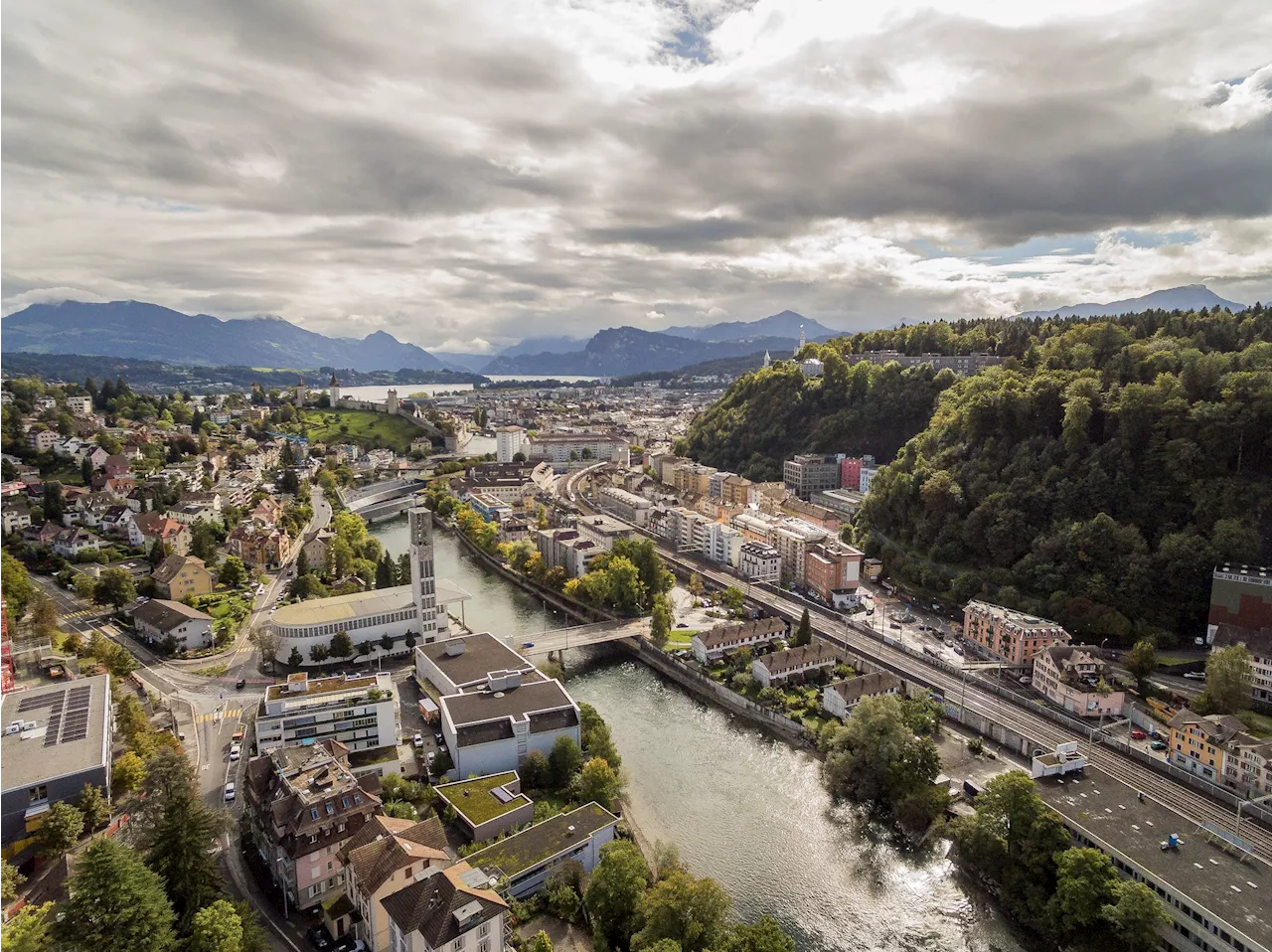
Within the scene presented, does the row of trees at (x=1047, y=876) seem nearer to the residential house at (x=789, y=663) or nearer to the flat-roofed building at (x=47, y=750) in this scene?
the residential house at (x=789, y=663)

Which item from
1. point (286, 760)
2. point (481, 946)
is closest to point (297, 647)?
point (286, 760)

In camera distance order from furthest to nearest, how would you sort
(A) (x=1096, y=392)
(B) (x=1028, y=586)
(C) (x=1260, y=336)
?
(C) (x=1260, y=336) → (A) (x=1096, y=392) → (B) (x=1028, y=586)

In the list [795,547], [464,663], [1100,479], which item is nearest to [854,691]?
[464,663]

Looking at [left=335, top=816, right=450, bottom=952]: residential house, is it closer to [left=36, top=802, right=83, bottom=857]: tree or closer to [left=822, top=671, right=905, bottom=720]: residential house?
[left=36, top=802, right=83, bottom=857]: tree

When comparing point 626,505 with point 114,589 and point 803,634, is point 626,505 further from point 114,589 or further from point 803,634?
point 114,589

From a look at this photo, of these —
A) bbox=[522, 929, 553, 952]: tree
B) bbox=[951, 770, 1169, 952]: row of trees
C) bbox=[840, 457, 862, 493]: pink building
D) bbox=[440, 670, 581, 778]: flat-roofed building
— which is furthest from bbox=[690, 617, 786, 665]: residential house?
bbox=[840, 457, 862, 493]: pink building

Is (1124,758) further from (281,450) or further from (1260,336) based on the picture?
(281,450)

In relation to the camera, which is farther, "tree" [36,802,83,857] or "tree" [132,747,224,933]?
"tree" [36,802,83,857]
